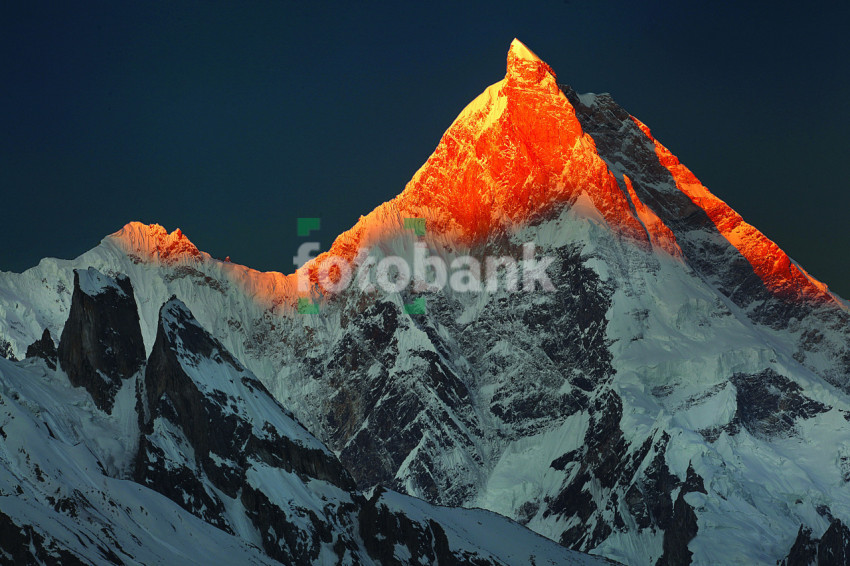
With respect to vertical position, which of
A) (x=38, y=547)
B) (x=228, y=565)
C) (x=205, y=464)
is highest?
(x=205, y=464)

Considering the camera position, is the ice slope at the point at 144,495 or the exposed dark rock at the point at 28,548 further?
the ice slope at the point at 144,495

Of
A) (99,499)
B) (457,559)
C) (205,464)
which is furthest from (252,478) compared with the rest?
(99,499)

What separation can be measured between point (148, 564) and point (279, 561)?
42.6 m

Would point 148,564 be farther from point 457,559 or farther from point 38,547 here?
point 457,559

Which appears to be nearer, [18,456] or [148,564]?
[148,564]

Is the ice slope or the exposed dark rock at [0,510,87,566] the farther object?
the ice slope

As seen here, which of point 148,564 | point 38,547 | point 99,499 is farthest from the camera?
point 99,499

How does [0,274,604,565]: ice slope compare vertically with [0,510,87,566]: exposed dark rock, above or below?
above

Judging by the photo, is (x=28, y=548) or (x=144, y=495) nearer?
(x=28, y=548)

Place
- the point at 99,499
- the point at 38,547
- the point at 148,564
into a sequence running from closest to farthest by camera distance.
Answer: the point at 38,547
the point at 148,564
the point at 99,499

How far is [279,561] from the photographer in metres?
188

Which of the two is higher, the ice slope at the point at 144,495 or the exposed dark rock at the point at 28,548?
the ice slope at the point at 144,495

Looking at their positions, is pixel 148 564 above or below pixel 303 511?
below

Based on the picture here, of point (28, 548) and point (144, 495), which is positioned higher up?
point (144, 495)
